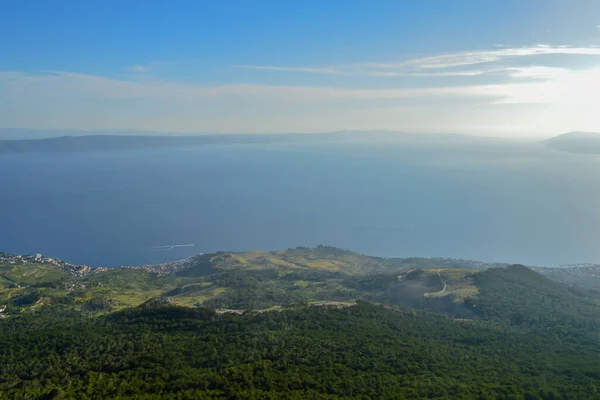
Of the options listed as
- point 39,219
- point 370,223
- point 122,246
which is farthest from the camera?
point 370,223

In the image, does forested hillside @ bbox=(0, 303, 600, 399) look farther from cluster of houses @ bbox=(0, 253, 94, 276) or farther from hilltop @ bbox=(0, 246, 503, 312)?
cluster of houses @ bbox=(0, 253, 94, 276)

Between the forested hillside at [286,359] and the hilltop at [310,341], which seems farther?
the hilltop at [310,341]

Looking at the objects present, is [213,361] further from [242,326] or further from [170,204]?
[170,204]

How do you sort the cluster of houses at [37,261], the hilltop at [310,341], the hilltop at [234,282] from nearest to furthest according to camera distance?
1. the hilltop at [310,341]
2. the hilltop at [234,282]
3. the cluster of houses at [37,261]

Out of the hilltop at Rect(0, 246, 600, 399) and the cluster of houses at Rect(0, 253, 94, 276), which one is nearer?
the hilltop at Rect(0, 246, 600, 399)

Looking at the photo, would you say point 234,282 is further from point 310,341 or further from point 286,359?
point 286,359

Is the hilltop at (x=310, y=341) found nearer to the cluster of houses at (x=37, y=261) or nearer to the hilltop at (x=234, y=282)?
the hilltop at (x=234, y=282)

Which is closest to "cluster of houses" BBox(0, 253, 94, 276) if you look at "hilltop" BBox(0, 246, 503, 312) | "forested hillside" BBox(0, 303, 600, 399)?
"hilltop" BBox(0, 246, 503, 312)

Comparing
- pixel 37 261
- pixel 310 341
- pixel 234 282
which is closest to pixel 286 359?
pixel 310 341

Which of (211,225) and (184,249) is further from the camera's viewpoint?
(211,225)

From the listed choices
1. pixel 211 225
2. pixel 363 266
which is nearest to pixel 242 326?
pixel 363 266

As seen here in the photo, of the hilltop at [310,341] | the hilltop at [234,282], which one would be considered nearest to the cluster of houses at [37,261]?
the hilltop at [234,282]
